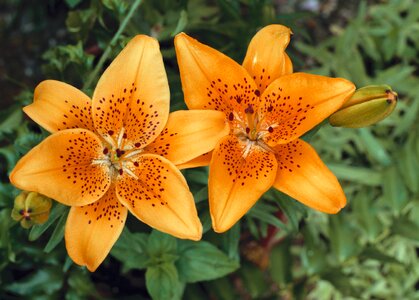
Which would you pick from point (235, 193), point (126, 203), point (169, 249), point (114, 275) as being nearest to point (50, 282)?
point (114, 275)

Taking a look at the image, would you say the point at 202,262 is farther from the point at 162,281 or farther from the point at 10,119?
the point at 10,119

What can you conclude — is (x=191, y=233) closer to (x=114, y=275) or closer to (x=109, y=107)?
(x=109, y=107)

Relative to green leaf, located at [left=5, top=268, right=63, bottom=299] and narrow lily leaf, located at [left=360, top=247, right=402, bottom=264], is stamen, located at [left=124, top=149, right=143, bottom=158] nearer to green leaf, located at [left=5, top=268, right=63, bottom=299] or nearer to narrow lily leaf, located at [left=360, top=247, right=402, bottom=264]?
green leaf, located at [left=5, top=268, right=63, bottom=299]

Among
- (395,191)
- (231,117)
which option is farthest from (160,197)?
(395,191)

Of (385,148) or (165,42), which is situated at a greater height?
(165,42)

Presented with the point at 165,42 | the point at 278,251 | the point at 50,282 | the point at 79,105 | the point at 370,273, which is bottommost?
the point at 370,273
